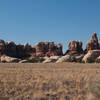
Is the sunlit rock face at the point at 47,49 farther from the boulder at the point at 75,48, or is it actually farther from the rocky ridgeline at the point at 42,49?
the boulder at the point at 75,48

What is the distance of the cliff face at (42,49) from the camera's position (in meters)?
97.1

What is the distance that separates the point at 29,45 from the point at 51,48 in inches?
509

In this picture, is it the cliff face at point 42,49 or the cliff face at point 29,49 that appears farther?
the cliff face at point 29,49

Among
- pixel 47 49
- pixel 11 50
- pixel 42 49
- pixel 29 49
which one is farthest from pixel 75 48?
pixel 11 50

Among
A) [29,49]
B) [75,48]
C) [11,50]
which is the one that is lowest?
[75,48]

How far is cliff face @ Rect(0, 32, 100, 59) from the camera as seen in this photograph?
9706 cm

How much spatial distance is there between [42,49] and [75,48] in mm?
16838

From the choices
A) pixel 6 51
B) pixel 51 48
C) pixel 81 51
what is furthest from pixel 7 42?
pixel 81 51

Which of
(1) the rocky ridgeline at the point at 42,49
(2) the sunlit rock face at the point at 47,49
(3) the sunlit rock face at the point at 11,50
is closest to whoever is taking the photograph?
(1) the rocky ridgeline at the point at 42,49

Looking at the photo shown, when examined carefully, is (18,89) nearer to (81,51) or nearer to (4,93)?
(4,93)

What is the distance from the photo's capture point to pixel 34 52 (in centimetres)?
10206

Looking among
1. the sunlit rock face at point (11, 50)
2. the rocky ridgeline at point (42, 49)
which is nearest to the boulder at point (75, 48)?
the rocky ridgeline at point (42, 49)

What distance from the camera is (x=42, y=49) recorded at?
329 feet

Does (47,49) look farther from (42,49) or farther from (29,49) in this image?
(29,49)
